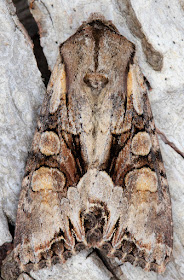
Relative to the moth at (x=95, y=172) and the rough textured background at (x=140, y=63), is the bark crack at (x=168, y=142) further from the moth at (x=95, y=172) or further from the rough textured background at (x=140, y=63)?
the moth at (x=95, y=172)

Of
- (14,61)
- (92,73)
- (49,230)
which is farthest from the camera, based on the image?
(14,61)

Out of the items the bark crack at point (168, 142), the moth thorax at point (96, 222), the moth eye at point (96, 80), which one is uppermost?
the moth eye at point (96, 80)

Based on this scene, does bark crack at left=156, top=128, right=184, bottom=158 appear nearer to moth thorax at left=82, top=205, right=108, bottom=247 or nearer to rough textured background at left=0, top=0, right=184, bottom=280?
rough textured background at left=0, top=0, right=184, bottom=280

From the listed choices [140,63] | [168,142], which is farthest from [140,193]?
[140,63]

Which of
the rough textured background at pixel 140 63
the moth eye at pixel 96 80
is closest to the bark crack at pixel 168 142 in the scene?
the rough textured background at pixel 140 63

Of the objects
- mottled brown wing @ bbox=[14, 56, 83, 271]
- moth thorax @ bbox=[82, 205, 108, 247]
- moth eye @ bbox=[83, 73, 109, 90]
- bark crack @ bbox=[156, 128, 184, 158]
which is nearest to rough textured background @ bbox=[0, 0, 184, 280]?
bark crack @ bbox=[156, 128, 184, 158]

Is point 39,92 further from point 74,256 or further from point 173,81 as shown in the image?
point 74,256

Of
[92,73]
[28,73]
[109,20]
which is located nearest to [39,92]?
[28,73]
